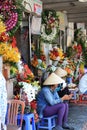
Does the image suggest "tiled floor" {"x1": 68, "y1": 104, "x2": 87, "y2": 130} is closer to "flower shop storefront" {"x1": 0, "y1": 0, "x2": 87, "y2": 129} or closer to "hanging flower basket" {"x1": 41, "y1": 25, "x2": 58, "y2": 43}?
"flower shop storefront" {"x1": 0, "y1": 0, "x2": 87, "y2": 129}

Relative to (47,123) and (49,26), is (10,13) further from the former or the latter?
(49,26)

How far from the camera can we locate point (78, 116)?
25.4 feet

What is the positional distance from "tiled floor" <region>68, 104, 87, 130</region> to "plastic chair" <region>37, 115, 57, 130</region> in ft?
1.96

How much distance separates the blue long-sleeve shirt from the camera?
239 inches

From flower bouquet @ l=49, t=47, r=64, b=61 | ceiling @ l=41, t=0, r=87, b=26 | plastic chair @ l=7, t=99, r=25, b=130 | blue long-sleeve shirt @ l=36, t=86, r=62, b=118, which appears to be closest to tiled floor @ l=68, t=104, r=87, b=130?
blue long-sleeve shirt @ l=36, t=86, r=62, b=118

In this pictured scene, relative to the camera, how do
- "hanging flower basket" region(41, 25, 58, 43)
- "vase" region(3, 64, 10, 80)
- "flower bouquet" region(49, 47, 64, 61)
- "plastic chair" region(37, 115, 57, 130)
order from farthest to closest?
"flower bouquet" region(49, 47, 64, 61), "hanging flower basket" region(41, 25, 58, 43), "plastic chair" region(37, 115, 57, 130), "vase" region(3, 64, 10, 80)

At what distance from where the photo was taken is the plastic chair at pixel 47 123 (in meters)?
6.23

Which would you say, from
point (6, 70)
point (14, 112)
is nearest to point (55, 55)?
point (6, 70)

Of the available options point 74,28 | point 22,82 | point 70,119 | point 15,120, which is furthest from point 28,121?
point 74,28

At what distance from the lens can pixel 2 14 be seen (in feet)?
17.3

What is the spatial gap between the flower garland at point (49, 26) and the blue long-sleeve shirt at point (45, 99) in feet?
9.39

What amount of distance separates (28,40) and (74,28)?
A: 5476 millimetres

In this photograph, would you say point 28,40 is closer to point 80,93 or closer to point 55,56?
point 55,56

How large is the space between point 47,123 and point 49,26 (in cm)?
351
